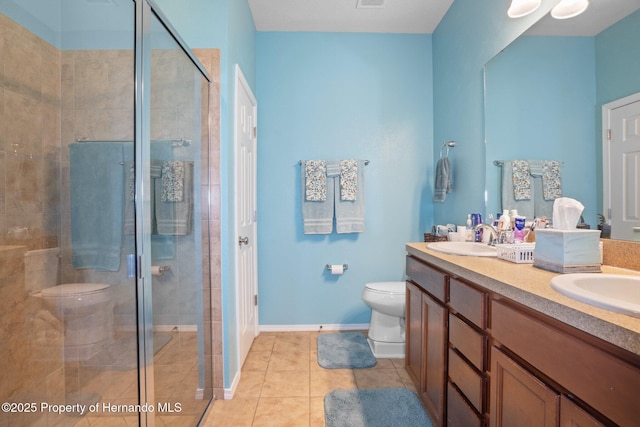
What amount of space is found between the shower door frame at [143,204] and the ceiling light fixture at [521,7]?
5.70 ft

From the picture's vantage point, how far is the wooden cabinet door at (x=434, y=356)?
1.31m

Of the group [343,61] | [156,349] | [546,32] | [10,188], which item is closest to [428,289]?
[156,349]

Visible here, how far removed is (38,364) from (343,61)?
9.18 ft

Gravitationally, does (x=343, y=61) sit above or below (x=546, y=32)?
above

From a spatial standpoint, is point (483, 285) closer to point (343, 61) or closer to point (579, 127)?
point (579, 127)

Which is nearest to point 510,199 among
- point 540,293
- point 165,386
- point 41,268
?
point 540,293

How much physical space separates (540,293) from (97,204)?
1425mm

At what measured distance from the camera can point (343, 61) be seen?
2.71 metres

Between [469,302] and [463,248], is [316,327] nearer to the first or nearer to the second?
[463,248]

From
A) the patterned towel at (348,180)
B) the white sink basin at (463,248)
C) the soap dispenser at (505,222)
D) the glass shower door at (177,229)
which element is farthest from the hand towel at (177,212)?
the soap dispenser at (505,222)

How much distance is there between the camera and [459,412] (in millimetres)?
1167

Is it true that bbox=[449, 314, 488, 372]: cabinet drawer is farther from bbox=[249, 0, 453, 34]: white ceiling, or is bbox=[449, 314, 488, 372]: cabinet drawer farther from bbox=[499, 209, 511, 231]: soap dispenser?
bbox=[249, 0, 453, 34]: white ceiling

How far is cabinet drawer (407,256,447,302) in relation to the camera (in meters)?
1.33

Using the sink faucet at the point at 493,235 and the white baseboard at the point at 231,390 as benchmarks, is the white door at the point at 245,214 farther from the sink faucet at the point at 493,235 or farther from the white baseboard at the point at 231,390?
the sink faucet at the point at 493,235
